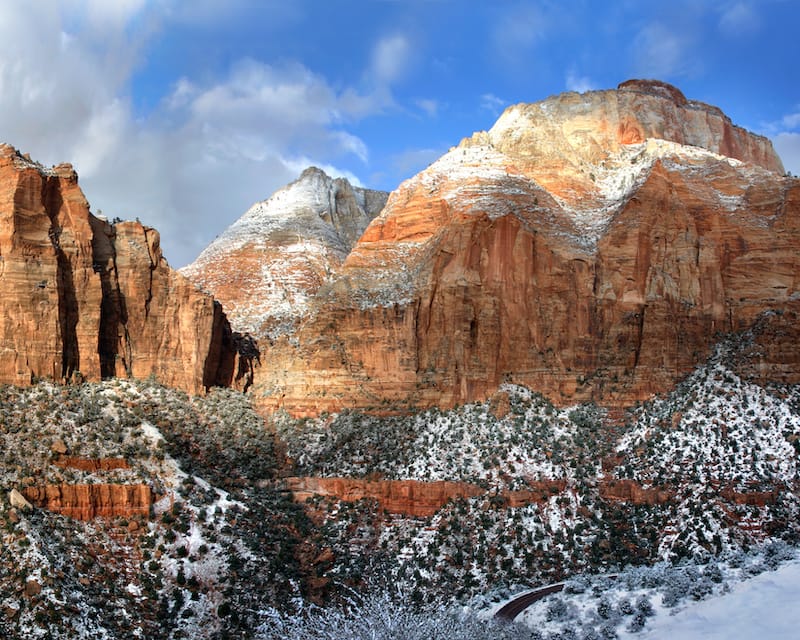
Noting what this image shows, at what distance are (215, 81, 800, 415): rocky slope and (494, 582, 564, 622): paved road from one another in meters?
17.7

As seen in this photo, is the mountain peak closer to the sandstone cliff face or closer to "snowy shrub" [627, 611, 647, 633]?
the sandstone cliff face

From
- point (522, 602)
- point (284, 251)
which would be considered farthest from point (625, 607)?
point (284, 251)

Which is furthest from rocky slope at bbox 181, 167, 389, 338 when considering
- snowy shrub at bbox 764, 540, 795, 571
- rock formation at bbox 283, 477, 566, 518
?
snowy shrub at bbox 764, 540, 795, 571

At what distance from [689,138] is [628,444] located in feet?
138

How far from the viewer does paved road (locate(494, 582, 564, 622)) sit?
49312mm

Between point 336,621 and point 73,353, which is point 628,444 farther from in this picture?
point 73,353

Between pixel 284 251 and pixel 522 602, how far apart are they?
51857mm

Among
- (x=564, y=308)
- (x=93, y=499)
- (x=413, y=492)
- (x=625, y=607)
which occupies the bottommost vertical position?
(x=625, y=607)

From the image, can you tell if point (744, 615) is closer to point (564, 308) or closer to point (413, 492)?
point (413, 492)

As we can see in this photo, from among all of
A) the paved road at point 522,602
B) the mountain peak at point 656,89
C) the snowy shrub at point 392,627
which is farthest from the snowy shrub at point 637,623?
the mountain peak at point 656,89

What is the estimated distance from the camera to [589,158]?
9025 cm

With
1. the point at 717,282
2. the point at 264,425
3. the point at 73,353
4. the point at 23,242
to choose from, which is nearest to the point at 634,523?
the point at 717,282

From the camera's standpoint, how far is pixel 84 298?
65.0 meters

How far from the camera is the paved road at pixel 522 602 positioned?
49312 millimetres
